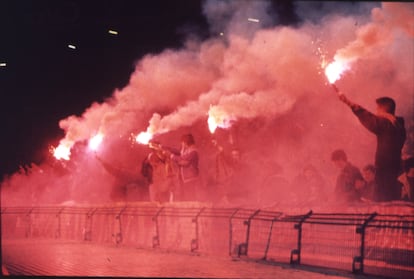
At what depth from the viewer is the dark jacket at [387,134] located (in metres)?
11.7

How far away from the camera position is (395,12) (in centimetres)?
1346

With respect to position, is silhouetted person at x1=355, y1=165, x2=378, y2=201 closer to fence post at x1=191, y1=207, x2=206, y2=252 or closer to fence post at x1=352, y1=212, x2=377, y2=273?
fence post at x1=352, y1=212, x2=377, y2=273

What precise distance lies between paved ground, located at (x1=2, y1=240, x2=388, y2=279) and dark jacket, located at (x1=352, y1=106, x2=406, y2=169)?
9.43ft

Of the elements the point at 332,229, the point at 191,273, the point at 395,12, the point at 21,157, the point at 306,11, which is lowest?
the point at 191,273

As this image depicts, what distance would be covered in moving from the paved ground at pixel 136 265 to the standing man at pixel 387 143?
2.52 m

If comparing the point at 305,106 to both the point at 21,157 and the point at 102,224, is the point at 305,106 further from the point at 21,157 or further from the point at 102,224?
the point at 21,157

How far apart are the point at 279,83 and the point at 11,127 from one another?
1102cm

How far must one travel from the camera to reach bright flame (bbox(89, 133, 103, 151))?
84.5ft

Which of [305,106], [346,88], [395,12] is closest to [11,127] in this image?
[305,106]

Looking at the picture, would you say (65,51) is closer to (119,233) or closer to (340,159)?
(119,233)

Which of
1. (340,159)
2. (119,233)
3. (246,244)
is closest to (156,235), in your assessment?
(119,233)

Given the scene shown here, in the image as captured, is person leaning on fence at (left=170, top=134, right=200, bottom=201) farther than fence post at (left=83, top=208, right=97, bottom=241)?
No

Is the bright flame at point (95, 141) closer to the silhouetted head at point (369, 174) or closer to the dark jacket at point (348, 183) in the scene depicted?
the dark jacket at point (348, 183)

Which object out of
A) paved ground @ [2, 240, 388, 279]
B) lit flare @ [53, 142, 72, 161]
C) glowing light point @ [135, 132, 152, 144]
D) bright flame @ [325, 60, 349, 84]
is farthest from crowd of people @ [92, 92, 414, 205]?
lit flare @ [53, 142, 72, 161]
